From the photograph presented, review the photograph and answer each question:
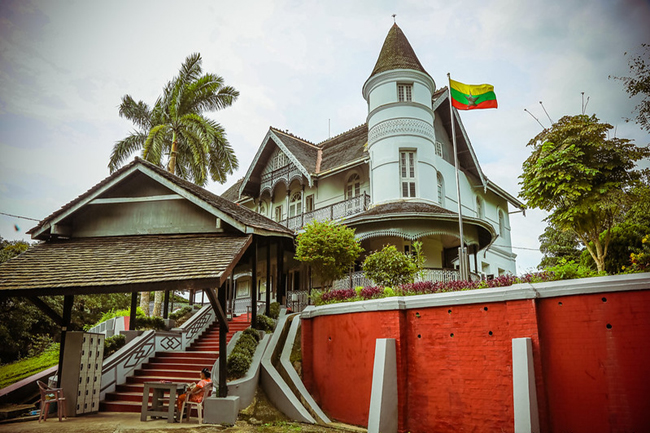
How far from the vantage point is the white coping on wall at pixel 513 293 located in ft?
24.7

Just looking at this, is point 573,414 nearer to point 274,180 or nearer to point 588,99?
point 588,99

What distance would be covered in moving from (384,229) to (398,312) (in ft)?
27.3

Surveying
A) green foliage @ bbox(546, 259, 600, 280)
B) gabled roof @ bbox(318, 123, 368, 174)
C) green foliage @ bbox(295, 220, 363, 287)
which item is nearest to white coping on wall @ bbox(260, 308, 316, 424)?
green foliage @ bbox(295, 220, 363, 287)

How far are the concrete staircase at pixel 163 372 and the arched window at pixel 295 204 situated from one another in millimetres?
12013

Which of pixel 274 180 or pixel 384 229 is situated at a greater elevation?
pixel 274 180

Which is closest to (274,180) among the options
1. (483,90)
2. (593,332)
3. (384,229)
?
(384,229)

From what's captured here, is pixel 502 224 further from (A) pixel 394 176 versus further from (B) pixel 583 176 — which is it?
(B) pixel 583 176

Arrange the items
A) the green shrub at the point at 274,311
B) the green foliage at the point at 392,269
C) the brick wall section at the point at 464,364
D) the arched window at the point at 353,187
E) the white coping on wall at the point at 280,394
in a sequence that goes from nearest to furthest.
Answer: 1. the brick wall section at the point at 464,364
2. the white coping on wall at the point at 280,394
3. the green foliage at the point at 392,269
4. the green shrub at the point at 274,311
5. the arched window at the point at 353,187

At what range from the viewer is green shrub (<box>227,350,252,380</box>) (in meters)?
11.1

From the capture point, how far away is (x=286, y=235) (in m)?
13.3

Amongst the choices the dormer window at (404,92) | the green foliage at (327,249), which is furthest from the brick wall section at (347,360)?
the dormer window at (404,92)

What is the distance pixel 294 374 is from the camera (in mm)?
11922

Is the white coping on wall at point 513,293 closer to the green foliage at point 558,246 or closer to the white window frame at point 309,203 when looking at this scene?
the white window frame at point 309,203

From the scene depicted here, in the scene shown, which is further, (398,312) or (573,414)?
(398,312)
